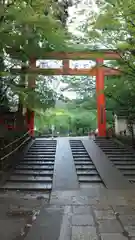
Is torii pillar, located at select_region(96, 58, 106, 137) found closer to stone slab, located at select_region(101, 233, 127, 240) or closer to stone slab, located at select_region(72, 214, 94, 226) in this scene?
stone slab, located at select_region(72, 214, 94, 226)

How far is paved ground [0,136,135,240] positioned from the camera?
Result: 3.96 metres

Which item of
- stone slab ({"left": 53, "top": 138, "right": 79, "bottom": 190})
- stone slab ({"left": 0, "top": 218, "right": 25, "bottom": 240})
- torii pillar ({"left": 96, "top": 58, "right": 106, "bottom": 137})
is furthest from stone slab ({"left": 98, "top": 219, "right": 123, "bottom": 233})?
torii pillar ({"left": 96, "top": 58, "right": 106, "bottom": 137})

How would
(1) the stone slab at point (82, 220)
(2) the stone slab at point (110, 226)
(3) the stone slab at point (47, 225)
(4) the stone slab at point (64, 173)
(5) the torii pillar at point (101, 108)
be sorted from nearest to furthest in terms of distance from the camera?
(3) the stone slab at point (47, 225)
(2) the stone slab at point (110, 226)
(1) the stone slab at point (82, 220)
(4) the stone slab at point (64, 173)
(5) the torii pillar at point (101, 108)

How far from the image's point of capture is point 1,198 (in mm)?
6246

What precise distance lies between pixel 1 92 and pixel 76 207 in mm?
5618

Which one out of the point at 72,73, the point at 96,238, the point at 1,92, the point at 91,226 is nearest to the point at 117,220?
the point at 91,226

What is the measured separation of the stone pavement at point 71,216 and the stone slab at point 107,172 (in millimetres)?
684

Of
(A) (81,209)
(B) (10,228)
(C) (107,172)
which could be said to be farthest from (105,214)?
(C) (107,172)

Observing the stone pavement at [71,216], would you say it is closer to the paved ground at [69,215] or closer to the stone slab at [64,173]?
the paved ground at [69,215]

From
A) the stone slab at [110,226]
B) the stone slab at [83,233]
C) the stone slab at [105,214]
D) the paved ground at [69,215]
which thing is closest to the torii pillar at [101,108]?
the paved ground at [69,215]

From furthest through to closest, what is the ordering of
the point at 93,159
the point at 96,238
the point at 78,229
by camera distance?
the point at 93,159
the point at 78,229
the point at 96,238

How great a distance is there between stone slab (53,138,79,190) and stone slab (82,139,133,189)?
0.83m

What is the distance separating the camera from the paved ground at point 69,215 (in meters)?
3.96

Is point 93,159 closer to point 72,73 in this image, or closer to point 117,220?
point 117,220
